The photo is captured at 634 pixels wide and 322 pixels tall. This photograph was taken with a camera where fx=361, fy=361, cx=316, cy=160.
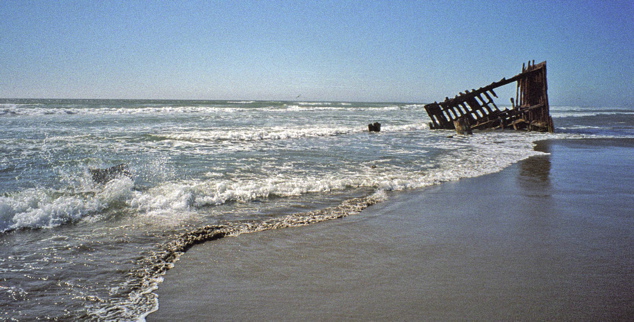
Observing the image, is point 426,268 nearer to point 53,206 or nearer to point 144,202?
point 144,202

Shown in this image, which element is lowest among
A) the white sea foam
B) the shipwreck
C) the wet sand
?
the wet sand

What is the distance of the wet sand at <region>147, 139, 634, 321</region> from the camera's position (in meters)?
2.45

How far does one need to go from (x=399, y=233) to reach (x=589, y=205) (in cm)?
313

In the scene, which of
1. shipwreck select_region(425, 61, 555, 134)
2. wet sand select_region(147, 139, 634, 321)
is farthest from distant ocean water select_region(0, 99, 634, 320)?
shipwreck select_region(425, 61, 555, 134)

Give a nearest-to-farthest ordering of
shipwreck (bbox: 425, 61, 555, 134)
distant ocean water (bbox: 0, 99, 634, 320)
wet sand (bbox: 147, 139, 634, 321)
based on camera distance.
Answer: wet sand (bbox: 147, 139, 634, 321), distant ocean water (bbox: 0, 99, 634, 320), shipwreck (bbox: 425, 61, 555, 134)

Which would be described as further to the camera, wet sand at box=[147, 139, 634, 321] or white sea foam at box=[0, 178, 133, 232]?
white sea foam at box=[0, 178, 133, 232]

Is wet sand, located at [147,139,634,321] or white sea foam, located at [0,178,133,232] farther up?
white sea foam, located at [0,178,133,232]

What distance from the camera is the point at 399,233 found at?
3984 millimetres

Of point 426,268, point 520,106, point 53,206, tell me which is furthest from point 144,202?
point 520,106

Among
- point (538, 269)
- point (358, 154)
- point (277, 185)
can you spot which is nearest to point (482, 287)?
point (538, 269)

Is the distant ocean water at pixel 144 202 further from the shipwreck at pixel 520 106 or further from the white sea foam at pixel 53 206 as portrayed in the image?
the shipwreck at pixel 520 106

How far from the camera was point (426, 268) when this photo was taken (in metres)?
3.09

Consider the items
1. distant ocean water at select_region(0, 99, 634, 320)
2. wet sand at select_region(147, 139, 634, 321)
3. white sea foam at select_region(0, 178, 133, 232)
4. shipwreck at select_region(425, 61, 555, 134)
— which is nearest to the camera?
wet sand at select_region(147, 139, 634, 321)

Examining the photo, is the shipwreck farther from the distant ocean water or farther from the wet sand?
the wet sand
